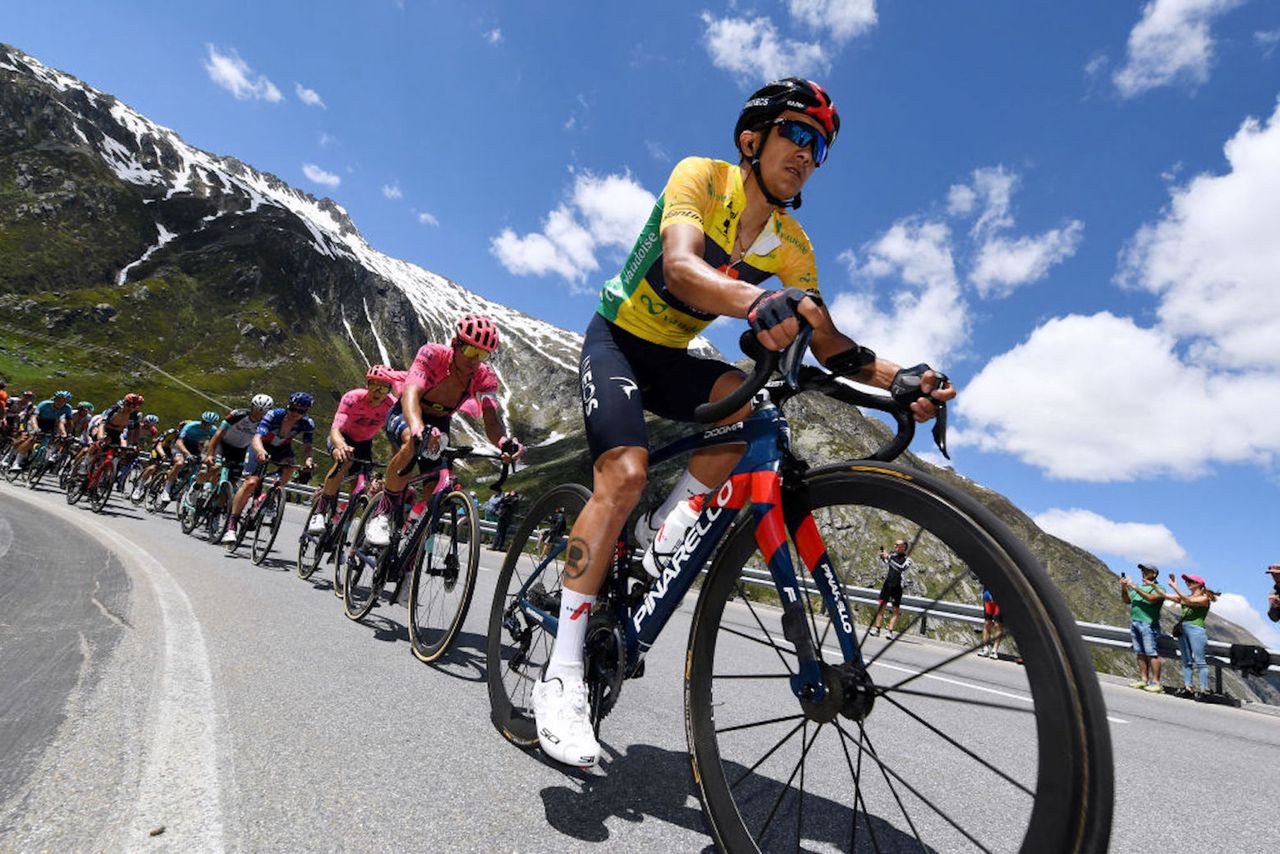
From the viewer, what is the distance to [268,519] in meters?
9.45

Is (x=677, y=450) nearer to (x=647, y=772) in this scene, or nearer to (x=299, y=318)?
(x=647, y=772)

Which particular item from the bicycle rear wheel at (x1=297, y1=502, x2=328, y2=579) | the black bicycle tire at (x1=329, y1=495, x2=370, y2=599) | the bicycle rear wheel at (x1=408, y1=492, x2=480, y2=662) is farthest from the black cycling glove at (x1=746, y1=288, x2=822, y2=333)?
the bicycle rear wheel at (x1=297, y1=502, x2=328, y2=579)

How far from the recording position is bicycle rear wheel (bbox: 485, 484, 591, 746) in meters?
3.13

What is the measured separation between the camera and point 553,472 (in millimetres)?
133750

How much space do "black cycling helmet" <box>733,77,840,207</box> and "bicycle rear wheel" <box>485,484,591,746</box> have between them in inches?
63.0

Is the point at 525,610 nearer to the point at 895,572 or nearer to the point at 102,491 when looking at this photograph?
the point at 895,572

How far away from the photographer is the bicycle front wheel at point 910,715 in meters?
1.41

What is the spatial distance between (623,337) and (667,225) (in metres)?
0.67

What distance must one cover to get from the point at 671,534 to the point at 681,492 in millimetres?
276

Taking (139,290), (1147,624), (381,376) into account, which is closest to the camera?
(381,376)

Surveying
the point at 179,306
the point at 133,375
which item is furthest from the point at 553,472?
the point at 179,306

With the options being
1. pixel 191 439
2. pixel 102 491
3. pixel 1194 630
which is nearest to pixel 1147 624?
pixel 1194 630

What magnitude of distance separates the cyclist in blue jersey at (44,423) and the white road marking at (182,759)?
1861 cm

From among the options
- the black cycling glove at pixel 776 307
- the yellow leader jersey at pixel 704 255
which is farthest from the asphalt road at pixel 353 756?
the yellow leader jersey at pixel 704 255
